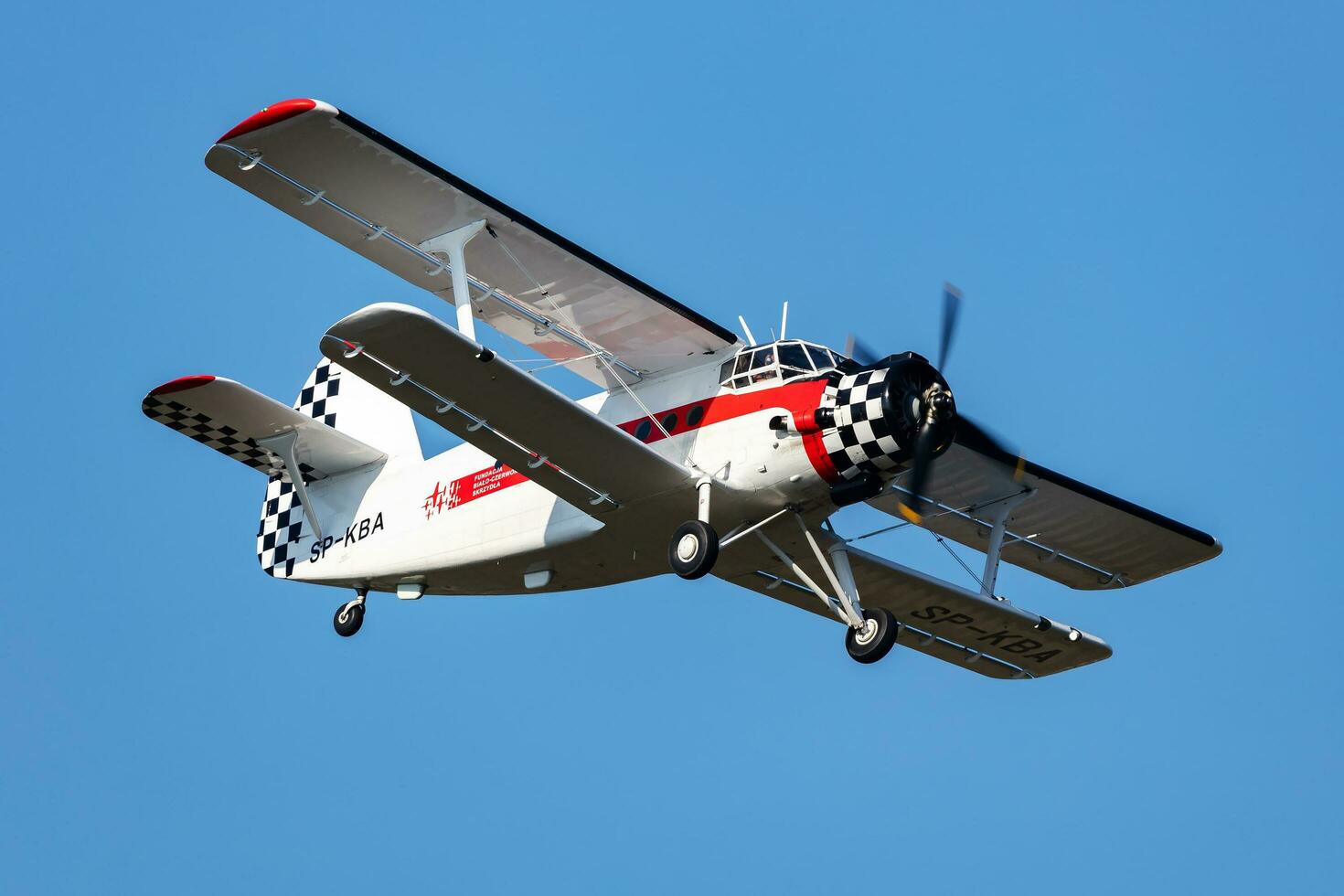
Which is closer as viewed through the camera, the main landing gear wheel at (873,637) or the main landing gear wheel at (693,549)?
the main landing gear wheel at (693,549)

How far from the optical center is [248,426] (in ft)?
71.8

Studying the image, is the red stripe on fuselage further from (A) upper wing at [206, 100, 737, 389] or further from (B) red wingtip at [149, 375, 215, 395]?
(B) red wingtip at [149, 375, 215, 395]

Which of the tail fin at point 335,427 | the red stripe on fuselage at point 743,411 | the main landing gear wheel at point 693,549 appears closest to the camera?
the main landing gear wheel at point 693,549

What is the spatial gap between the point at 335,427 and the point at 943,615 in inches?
311

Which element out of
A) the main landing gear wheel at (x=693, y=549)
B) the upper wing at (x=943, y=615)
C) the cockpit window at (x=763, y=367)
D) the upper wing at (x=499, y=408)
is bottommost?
the main landing gear wheel at (x=693, y=549)

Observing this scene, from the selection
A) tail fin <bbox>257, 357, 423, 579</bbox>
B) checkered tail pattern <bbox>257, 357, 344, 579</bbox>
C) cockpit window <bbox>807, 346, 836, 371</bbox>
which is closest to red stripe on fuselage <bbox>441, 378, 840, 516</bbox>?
cockpit window <bbox>807, 346, 836, 371</bbox>

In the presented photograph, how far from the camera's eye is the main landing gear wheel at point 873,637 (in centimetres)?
1841

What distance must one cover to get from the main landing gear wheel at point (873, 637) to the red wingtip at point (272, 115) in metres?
7.37

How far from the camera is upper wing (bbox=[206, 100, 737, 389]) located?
60.9 feet

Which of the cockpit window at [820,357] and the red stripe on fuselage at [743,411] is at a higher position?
the cockpit window at [820,357]

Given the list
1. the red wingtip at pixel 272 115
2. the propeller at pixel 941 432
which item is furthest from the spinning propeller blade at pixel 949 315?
the red wingtip at pixel 272 115

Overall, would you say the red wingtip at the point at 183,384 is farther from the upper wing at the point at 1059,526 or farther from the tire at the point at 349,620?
the upper wing at the point at 1059,526

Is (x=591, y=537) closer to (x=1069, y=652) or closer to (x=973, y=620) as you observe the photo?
(x=973, y=620)

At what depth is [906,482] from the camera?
1834cm
